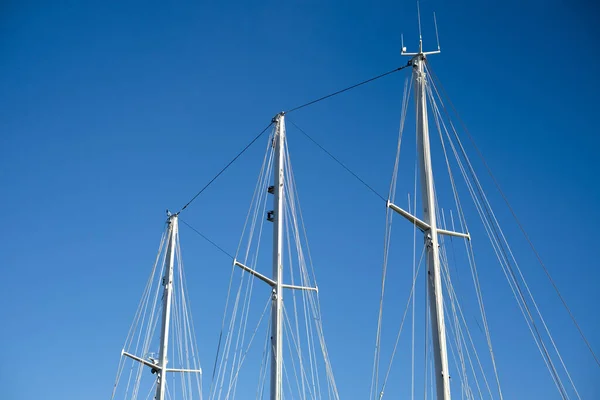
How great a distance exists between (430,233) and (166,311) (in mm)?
27959

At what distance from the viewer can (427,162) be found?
30.8m

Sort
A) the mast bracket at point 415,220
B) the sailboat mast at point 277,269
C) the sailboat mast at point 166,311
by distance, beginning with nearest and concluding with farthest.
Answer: the mast bracket at point 415,220 → the sailboat mast at point 277,269 → the sailboat mast at point 166,311

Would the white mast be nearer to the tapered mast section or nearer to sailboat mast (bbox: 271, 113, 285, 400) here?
sailboat mast (bbox: 271, 113, 285, 400)

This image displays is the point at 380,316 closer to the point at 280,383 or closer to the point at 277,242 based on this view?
the point at 280,383

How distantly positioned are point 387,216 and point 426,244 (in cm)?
193

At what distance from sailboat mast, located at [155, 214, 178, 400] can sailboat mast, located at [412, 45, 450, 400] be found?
2647 cm

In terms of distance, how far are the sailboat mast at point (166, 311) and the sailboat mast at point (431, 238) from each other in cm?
2647

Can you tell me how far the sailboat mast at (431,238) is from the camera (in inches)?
1041

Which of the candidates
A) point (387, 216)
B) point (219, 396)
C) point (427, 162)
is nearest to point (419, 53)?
point (427, 162)

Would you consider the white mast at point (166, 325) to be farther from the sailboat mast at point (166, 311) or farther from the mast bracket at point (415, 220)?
the mast bracket at point (415, 220)

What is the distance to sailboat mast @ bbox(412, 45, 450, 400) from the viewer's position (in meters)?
26.4

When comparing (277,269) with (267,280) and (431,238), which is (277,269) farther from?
(431,238)

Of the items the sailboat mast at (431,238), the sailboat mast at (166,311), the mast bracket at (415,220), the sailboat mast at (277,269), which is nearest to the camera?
the sailboat mast at (431,238)

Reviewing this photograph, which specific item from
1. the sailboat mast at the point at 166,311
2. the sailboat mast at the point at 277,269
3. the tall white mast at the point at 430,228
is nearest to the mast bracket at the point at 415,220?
the tall white mast at the point at 430,228
